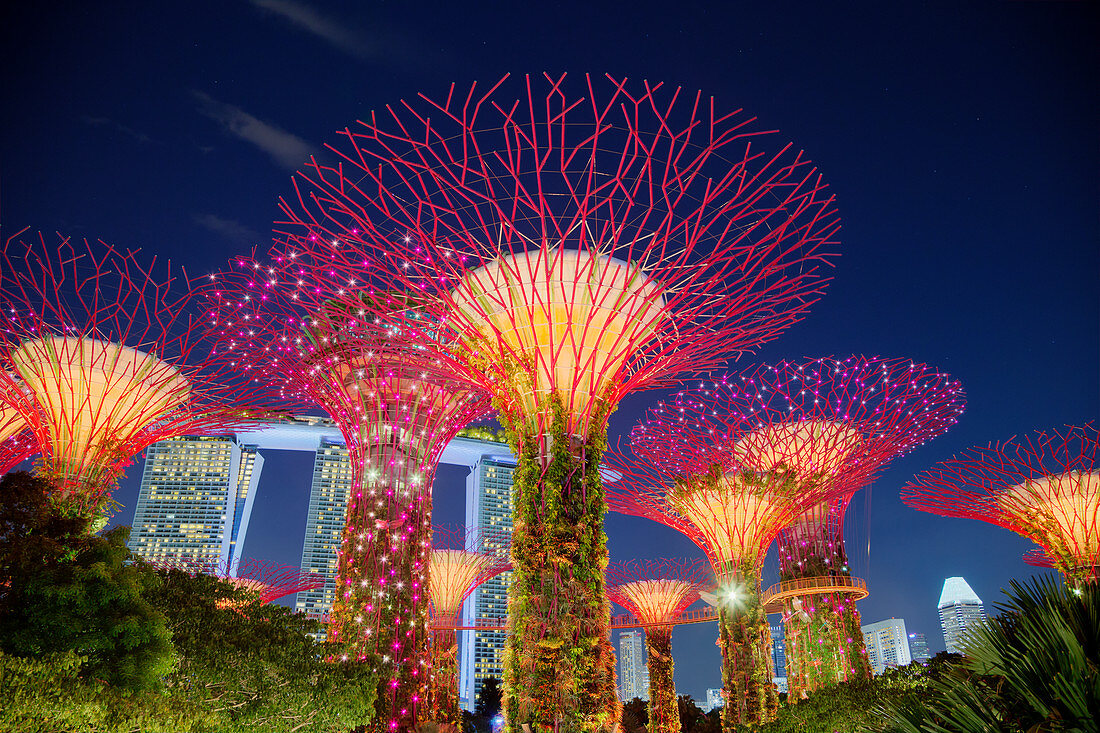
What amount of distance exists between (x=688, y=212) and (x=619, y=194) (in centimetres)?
106

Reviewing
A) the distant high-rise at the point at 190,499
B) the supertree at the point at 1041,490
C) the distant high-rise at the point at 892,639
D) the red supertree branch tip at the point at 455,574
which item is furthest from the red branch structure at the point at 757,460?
the distant high-rise at the point at 892,639

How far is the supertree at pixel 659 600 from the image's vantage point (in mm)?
27469

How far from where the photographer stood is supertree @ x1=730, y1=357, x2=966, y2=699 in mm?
18875

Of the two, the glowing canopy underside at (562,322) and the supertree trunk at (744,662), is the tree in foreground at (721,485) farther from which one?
the glowing canopy underside at (562,322)

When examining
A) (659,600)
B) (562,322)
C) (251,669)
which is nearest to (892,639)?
(659,600)

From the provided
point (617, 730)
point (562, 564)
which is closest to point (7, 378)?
point (562, 564)

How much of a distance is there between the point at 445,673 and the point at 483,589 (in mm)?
58861

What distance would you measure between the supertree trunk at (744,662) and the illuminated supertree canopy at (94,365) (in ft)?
45.7

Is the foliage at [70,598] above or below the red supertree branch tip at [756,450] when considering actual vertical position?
below

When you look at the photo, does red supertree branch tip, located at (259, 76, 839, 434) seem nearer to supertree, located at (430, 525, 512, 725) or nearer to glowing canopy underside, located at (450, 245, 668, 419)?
glowing canopy underside, located at (450, 245, 668, 419)

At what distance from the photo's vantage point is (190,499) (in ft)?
265

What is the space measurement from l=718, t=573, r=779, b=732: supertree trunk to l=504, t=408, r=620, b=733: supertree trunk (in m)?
10.4

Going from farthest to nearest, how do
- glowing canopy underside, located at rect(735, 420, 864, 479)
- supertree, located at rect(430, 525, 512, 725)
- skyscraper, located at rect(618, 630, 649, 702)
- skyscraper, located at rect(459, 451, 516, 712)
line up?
skyscraper, located at rect(618, 630, 649, 702), skyscraper, located at rect(459, 451, 516, 712), supertree, located at rect(430, 525, 512, 725), glowing canopy underside, located at rect(735, 420, 864, 479)

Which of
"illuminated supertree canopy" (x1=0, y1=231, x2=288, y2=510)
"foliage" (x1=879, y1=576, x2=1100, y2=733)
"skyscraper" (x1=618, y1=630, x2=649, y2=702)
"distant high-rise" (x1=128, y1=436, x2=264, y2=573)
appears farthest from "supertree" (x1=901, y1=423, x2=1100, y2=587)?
"skyscraper" (x1=618, y1=630, x2=649, y2=702)
